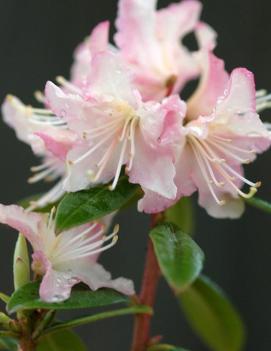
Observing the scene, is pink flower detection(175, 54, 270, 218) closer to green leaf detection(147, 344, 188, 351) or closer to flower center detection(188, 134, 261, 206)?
flower center detection(188, 134, 261, 206)

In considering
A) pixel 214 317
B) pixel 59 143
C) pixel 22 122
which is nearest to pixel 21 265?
pixel 59 143

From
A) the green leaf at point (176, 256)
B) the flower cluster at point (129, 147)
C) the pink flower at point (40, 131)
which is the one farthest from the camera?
the pink flower at point (40, 131)

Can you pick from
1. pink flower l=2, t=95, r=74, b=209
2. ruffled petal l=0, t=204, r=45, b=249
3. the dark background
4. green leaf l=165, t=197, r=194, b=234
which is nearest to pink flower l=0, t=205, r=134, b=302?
ruffled petal l=0, t=204, r=45, b=249

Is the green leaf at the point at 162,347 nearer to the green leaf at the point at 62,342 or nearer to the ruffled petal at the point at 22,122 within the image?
the green leaf at the point at 62,342

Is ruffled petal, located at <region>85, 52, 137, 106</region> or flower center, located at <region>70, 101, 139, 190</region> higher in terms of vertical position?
ruffled petal, located at <region>85, 52, 137, 106</region>

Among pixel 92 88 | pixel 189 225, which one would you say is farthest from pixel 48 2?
pixel 92 88

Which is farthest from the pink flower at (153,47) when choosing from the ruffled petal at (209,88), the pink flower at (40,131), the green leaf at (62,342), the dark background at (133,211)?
the dark background at (133,211)

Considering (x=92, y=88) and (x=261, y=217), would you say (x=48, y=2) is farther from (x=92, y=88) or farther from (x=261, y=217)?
(x=92, y=88)
